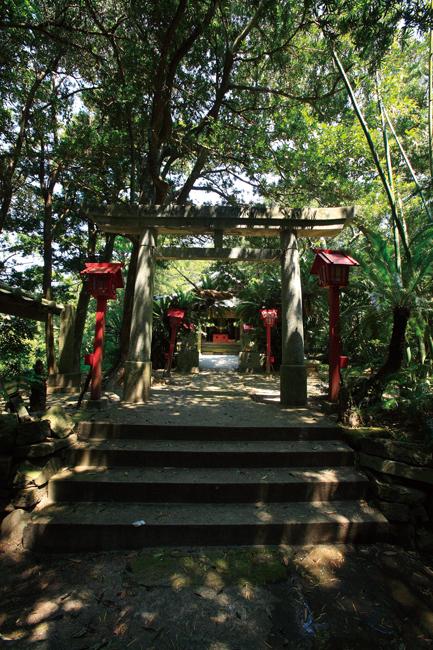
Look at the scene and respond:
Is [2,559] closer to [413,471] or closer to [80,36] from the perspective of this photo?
[413,471]

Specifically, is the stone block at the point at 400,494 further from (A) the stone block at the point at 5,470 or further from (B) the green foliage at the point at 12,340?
(B) the green foliage at the point at 12,340

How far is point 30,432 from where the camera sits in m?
3.49

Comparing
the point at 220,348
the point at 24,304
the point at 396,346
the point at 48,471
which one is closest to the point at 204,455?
the point at 48,471

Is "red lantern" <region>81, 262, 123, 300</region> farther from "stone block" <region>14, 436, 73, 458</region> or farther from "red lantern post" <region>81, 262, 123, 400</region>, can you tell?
"stone block" <region>14, 436, 73, 458</region>

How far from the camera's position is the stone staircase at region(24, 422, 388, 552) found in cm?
288

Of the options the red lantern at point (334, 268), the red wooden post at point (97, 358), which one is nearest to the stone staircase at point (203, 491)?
the red wooden post at point (97, 358)

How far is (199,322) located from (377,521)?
405 inches

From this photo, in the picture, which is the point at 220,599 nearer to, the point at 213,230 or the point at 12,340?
the point at 213,230

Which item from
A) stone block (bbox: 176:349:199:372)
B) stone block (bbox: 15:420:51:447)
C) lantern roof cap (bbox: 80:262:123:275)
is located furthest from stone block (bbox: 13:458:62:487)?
stone block (bbox: 176:349:199:372)

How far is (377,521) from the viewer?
307 centimetres

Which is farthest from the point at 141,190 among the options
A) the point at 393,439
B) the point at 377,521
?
the point at 377,521

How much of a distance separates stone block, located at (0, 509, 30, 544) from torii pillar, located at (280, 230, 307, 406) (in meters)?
3.93

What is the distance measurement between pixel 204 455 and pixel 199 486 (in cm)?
44

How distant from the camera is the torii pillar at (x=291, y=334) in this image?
553cm
